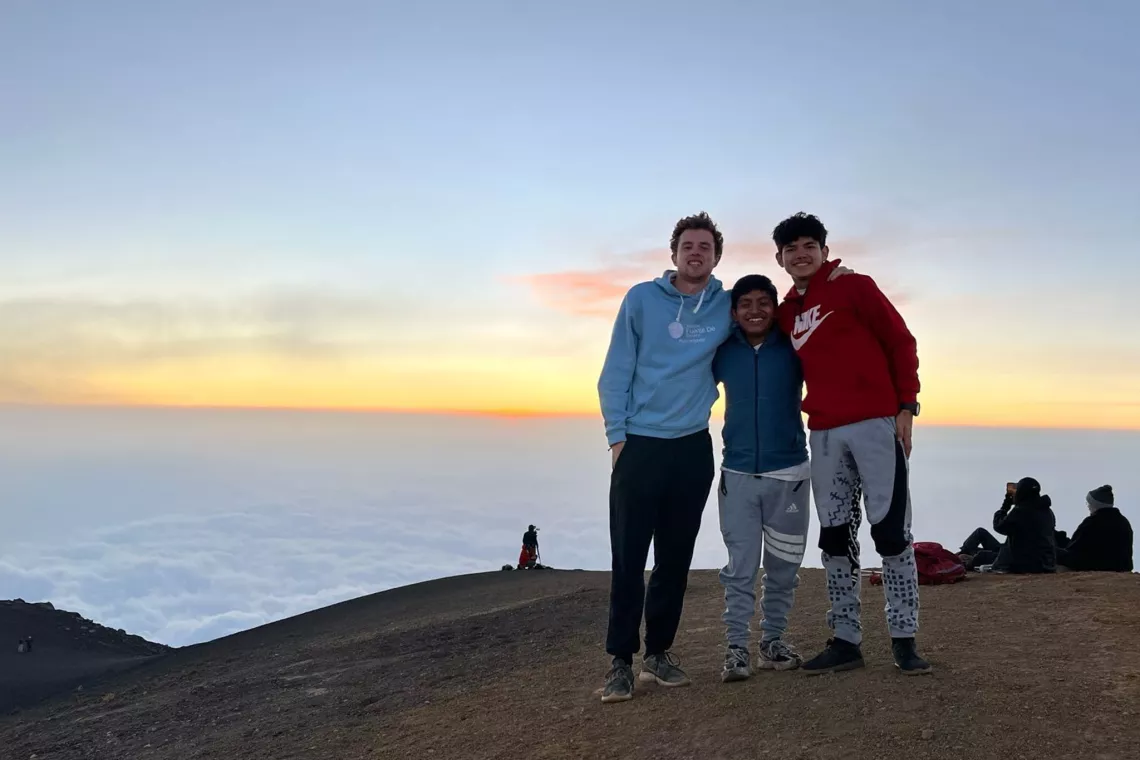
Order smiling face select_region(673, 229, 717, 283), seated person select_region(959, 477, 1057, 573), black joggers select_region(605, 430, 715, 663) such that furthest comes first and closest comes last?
seated person select_region(959, 477, 1057, 573) → smiling face select_region(673, 229, 717, 283) → black joggers select_region(605, 430, 715, 663)

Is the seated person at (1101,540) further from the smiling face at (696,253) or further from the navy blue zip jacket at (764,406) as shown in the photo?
the smiling face at (696,253)

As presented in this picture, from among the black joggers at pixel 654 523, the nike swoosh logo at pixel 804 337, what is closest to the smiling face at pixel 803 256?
the nike swoosh logo at pixel 804 337

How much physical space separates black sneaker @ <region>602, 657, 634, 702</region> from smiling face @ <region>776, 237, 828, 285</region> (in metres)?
2.34

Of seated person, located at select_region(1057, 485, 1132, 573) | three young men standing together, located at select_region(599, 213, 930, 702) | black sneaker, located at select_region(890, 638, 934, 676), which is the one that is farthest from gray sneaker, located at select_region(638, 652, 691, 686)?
seated person, located at select_region(1057, 485, 1132, 573)

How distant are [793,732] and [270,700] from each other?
4836 mm

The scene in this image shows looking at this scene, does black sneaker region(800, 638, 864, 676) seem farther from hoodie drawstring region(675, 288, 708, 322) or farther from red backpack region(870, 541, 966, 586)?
red backpack region(870, 541, 966, 586)

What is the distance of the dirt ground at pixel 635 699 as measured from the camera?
3.68 m

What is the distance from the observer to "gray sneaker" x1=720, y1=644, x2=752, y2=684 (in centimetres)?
446

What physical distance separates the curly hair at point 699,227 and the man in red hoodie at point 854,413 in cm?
31

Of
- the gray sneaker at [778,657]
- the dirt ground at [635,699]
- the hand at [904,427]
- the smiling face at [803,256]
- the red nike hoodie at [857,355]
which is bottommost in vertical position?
the dirt ground at [635,699]

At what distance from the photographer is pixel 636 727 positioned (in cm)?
407

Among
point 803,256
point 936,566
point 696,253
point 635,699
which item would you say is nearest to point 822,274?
point 803,256

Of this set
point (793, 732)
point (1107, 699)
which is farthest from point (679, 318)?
point (1107, 699)

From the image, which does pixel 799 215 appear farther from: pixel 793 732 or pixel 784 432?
pixel 793 732
